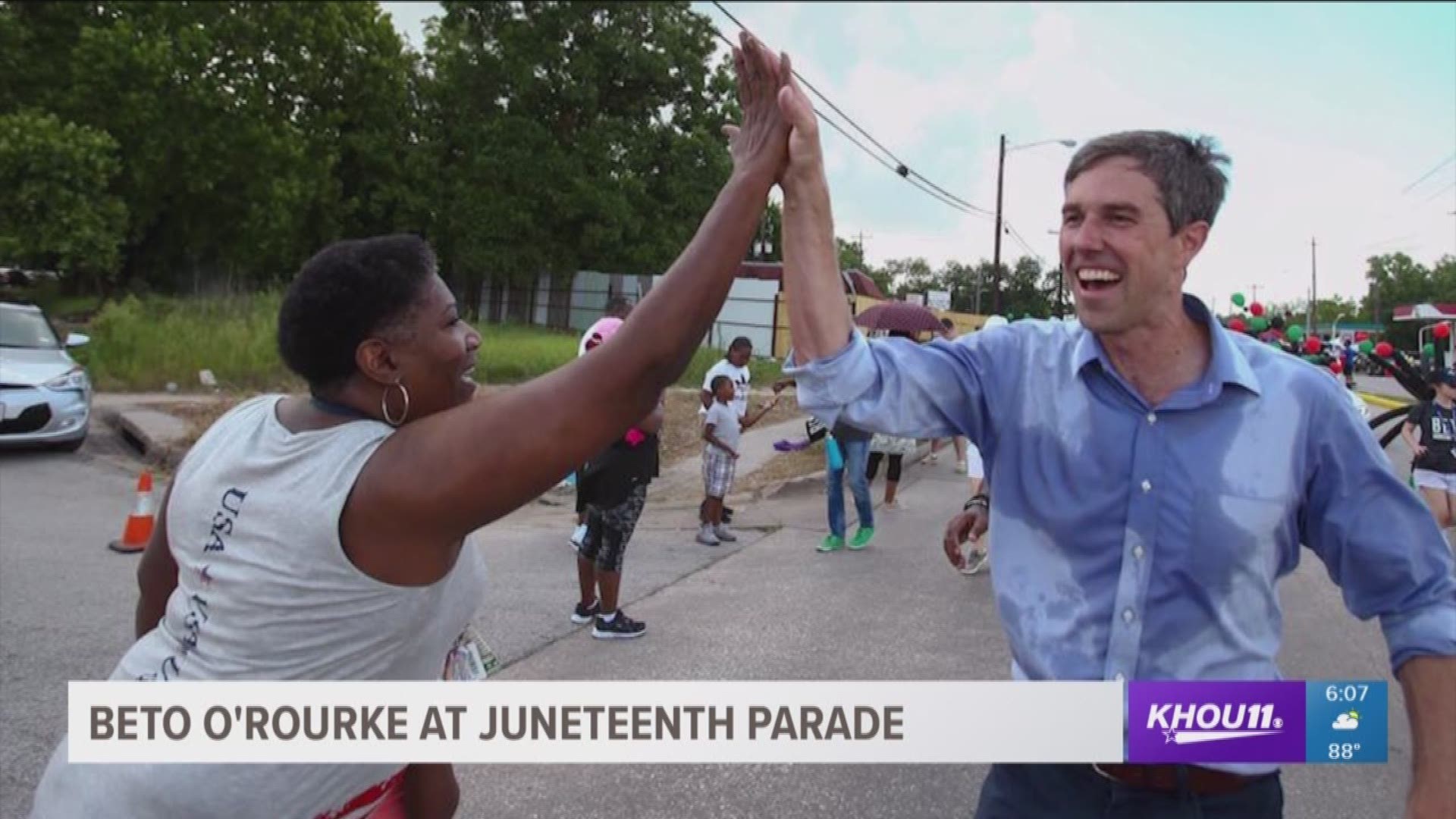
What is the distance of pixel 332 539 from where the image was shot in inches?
57.0

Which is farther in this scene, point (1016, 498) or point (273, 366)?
point (273, 366)

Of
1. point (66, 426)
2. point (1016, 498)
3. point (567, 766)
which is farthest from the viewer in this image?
point (66, 426)

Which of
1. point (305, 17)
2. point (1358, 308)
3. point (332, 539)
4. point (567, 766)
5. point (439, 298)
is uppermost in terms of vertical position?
point (305, 17)

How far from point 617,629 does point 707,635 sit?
1.65 ft

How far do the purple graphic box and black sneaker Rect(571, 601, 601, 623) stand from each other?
4.31 meters

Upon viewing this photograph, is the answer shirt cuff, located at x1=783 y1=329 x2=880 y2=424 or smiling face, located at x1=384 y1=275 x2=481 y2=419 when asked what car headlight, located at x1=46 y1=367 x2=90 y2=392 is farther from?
shirt cuff, located at x1=783 y1=329 x2=880 y2=424

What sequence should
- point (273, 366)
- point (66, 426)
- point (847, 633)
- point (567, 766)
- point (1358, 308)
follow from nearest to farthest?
1. point (567, 766)
2. point (847, 633)
3. point (66, 426)
4. point (1358, 308)
5. point (273, 366)

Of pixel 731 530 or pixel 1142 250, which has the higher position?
pixel 1142 250

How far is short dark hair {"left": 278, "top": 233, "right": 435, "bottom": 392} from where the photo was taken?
1.60 metres

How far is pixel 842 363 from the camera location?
1.78m

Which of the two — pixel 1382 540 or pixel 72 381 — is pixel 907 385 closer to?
pixel 1382 540

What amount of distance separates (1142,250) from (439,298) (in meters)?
1.25

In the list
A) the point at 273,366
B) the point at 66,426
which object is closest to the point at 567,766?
the point at 66,426

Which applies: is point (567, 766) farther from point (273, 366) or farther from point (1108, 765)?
point (273, 366)
